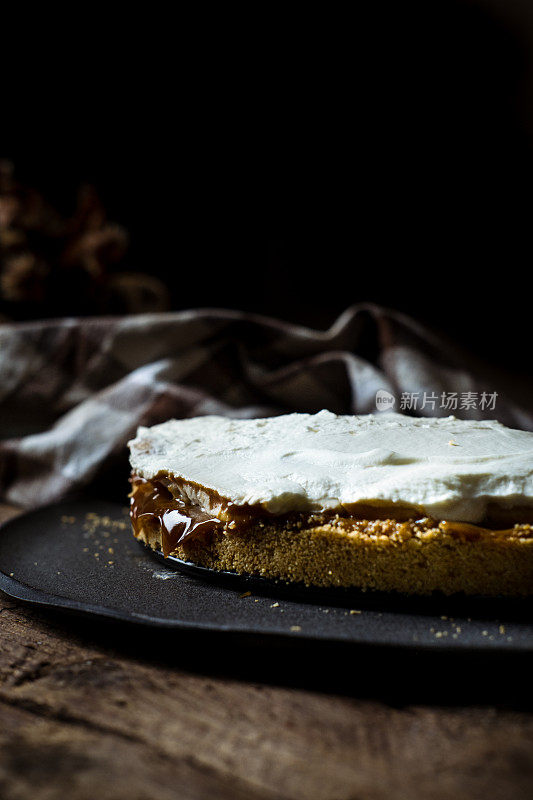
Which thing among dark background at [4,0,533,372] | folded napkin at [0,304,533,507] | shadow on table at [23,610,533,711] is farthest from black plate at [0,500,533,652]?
dark background at [4,0,533,372]

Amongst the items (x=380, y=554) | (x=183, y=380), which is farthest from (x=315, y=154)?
(x=380, y=554)

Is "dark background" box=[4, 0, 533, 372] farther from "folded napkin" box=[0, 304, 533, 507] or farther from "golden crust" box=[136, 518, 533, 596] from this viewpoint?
"golden crust" box=[136, 518, 533, 596]

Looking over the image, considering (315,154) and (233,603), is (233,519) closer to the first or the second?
(233,603)

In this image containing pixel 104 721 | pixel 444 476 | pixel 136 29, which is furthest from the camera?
pixel 136 29

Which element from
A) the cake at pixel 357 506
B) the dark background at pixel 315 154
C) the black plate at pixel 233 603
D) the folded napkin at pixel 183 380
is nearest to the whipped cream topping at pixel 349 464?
the cake at pixel 357 506

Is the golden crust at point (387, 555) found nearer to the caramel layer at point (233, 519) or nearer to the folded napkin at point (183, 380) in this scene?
the caramel layer at point (233, 519)

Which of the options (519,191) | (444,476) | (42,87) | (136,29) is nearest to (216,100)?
(136,29)

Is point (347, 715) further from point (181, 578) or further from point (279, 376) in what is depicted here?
point (279, 376)
